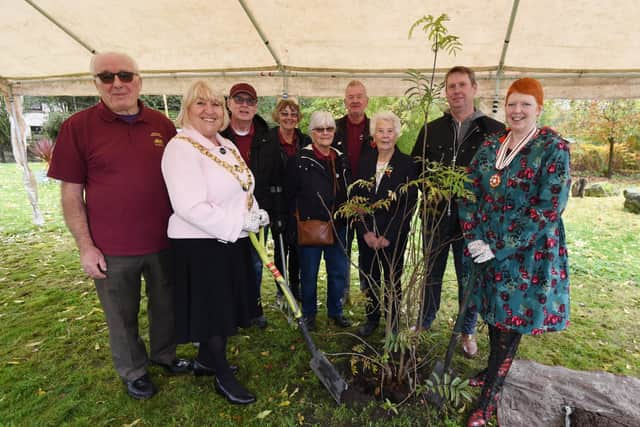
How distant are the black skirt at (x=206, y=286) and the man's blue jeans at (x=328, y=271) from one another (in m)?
0.95

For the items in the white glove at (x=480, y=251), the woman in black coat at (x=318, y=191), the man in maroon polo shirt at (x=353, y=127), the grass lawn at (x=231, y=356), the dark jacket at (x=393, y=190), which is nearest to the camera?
the white glove at (x=480, y=251)

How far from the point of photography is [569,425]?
2.10 metres

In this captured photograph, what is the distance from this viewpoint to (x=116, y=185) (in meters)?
2.23

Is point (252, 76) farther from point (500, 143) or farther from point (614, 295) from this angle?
point (614, 295)

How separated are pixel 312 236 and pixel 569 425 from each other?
87.5 inches

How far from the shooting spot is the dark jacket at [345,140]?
3.07 metres

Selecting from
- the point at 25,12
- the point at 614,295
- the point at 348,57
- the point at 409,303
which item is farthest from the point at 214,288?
the point at 614,295

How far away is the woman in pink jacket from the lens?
202 cm

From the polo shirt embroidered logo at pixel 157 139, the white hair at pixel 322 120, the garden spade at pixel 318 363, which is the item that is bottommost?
the garden spade at pixel 318 363

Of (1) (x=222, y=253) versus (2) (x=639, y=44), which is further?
(2) (x=639, y=44)

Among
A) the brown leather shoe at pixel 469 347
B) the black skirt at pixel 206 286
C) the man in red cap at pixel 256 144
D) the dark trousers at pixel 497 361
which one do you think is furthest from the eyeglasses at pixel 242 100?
the brown leather shoe at pixel 469 347

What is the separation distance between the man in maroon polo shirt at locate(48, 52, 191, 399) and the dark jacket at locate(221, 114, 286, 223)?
0.81 metres

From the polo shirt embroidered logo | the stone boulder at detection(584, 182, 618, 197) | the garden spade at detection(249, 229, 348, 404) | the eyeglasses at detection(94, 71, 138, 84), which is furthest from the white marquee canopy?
the stone boulder at detection(584, 182, 618, 197)

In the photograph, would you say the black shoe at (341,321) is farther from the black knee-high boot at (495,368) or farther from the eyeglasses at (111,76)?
the eyeglasses at (111,76)
